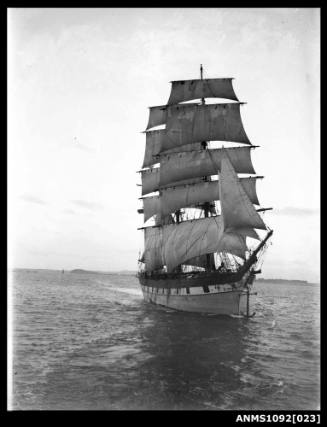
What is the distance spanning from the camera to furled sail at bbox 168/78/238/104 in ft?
124

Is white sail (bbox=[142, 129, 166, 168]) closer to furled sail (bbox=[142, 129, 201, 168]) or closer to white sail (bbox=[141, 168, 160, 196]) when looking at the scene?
furled sail (bbox=[142, 129, 201, 168])

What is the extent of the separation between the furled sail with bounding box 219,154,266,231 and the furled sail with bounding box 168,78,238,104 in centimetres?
1148

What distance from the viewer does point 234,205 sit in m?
29.6

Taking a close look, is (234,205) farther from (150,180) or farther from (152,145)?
(152,145)

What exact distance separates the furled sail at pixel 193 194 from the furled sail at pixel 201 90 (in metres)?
9.02

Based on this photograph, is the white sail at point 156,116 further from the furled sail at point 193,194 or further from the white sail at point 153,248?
the white sail at point 153,248

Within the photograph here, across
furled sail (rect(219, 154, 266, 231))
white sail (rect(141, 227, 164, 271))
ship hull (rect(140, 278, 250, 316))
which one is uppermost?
furled sail (rect(219, 154, 266, 231))

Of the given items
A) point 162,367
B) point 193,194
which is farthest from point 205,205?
point 162,367

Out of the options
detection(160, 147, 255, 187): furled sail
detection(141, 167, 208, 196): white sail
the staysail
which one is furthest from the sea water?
detection(141, 167, 208, 196): white sail

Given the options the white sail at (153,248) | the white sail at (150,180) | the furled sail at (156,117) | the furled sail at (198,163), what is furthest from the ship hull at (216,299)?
the furled sail at (156,117)

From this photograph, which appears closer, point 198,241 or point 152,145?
point 198,241

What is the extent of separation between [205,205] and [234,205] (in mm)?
9507

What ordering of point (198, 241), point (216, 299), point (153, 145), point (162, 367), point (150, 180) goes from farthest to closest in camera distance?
point (150, 180)
point (153, 145)
point (198, 241)
point (216, 299)
point (162, 367)
